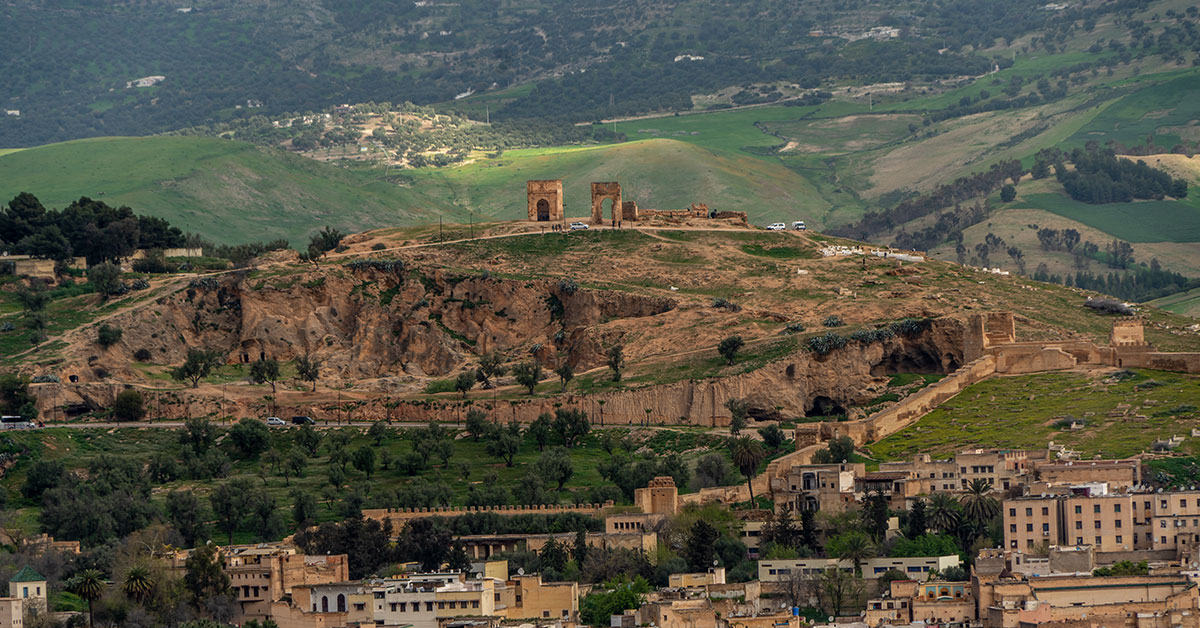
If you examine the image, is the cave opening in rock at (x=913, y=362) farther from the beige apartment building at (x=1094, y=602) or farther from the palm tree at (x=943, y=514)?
the beige apartment building at (x=1094, y=602)

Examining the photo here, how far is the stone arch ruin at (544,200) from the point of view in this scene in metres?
152

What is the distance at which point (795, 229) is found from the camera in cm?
15825

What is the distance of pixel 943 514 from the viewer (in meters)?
94.9

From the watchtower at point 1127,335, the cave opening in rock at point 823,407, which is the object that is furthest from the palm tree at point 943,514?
the watchtower at point 1127,335

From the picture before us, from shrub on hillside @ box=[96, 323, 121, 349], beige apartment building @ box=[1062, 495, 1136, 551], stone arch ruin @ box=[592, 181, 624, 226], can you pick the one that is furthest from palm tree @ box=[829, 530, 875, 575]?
stone arch ruin @ box=[592, 181, 624, 226]

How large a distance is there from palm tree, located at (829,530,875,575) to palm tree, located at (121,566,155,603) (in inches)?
925

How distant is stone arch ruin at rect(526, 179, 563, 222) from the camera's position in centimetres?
15238

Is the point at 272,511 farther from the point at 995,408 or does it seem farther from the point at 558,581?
the point at 995,408

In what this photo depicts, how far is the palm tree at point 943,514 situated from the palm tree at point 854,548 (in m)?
2.75

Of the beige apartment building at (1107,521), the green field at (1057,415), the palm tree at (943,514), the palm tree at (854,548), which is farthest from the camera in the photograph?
the green field at (1057,415)

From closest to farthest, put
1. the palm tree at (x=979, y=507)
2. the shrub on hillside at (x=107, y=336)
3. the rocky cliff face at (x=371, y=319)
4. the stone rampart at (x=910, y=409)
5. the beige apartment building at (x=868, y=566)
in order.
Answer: the beige apartment building at (x=868, y=566)
the palm tree at (x=979, y=507)
the stone rampart at (x=910, y=409)
the shrub on hillside at (x=107, y=336)
the rocky cliff face at (x=371, y=319)

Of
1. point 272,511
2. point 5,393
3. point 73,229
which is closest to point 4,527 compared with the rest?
point 272,511

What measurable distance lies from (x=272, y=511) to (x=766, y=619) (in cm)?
2772

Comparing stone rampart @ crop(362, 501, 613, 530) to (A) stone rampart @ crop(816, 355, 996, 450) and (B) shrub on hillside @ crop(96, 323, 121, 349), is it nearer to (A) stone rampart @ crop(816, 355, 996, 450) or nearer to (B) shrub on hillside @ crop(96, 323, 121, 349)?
(A) stone rampart @ crop(816, 355, 996, 450)
